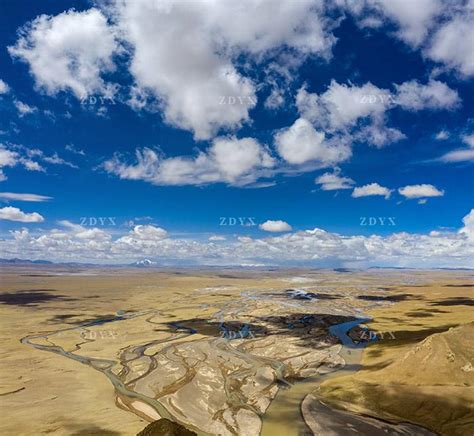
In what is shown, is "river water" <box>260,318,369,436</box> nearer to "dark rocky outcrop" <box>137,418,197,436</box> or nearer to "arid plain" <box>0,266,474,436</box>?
"arid plain" <box>0,266,474,436</box>

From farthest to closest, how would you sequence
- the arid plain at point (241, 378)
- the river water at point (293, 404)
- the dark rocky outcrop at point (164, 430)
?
1. the arid plain at point (241, 378)
2. the river water at point (293, 404)
3. the dark rocky outcrop at point (164, 430)

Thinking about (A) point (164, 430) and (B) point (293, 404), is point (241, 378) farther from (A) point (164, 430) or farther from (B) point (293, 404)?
(A) point (164, 430)

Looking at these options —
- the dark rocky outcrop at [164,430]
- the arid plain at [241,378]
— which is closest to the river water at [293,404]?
the arid plain at [241,378]

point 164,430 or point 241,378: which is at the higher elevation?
point 164,430

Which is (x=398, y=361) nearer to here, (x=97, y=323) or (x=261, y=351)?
(x=261, y=351)

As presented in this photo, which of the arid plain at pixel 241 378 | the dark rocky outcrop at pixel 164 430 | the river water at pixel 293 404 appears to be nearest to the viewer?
the dark rocky outcrop at pixel 164 430

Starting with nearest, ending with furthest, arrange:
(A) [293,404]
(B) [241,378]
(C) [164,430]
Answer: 1. (C) [164,430]
2. (A) [293,404]
3. (B) [241,378]

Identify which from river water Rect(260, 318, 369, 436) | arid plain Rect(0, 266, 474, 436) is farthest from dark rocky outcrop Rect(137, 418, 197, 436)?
river water Rect(260, 318, 369, 436)

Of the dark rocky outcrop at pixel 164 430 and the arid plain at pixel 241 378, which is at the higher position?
the dark rocky outcrop at pixel 164 430

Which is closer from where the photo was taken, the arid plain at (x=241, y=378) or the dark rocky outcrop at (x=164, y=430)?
the dark rocky outcrop at (x=164, y=430)

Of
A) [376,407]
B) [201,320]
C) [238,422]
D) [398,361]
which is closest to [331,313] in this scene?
[201,320]

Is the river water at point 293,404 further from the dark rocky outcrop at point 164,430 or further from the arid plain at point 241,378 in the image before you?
the dark rocky outcrop at point 164,430

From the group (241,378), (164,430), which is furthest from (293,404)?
(164,430)
